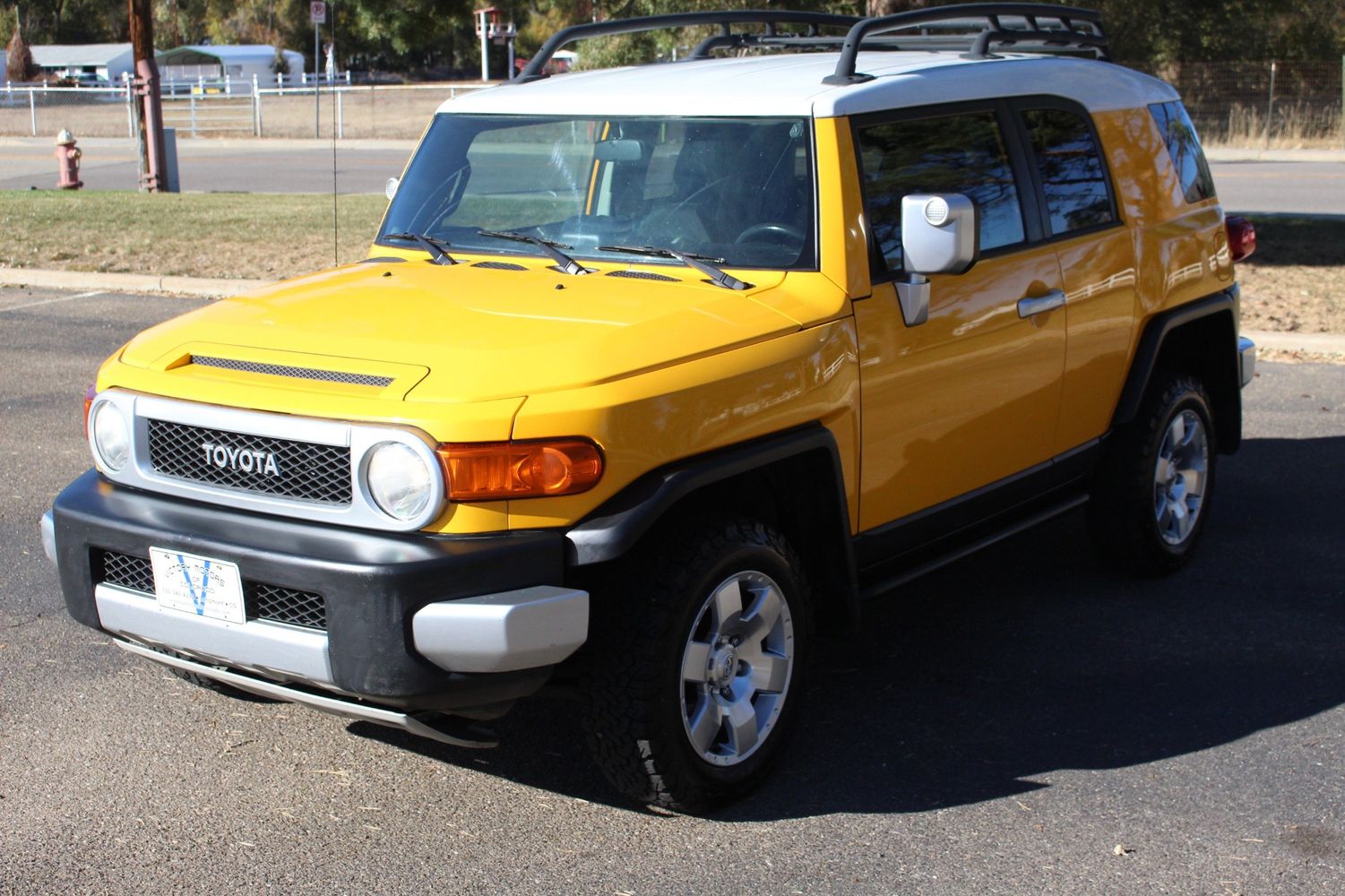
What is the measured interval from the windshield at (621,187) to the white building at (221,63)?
62645 millimetres

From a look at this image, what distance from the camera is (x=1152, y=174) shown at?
5.82 m

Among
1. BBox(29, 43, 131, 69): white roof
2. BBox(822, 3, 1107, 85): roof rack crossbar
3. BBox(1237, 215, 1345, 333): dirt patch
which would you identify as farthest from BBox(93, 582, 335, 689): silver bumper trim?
BBox(29, 43, 131, 69): white roof

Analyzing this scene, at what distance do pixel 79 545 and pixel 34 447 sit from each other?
14.2 feet

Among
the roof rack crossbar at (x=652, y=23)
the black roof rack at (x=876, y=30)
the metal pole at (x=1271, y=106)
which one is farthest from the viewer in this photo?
the metal pole at (x=1271, y=106)

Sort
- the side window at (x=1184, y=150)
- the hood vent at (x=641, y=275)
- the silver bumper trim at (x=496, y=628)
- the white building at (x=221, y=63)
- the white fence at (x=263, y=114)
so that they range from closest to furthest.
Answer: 1. the silver bumper trim at (x=496, y=628)
2. the hood vent at (x=641, y=275)
3. the side window at (x=1184, y=150)
4. the white fence at (x=263, y=114)
5. the white building at (x=221, y=63)


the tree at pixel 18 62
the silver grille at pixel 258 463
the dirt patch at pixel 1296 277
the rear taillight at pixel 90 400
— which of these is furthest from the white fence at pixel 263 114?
the silver grille at pixel 258 463

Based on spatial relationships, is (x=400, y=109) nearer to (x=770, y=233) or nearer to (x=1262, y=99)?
(x=1262, y=99)

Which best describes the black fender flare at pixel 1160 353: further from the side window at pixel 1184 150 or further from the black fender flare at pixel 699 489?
the black fender flare at pixel 699 489

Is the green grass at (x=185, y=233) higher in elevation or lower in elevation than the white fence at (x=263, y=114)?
lower

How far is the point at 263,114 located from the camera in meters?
39.5

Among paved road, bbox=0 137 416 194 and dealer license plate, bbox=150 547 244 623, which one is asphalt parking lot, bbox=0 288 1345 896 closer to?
dealer license plate, bbox=150 547 244 623

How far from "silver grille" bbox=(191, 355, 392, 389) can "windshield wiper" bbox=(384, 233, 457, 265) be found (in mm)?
1028

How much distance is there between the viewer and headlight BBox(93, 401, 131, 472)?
13.2ft

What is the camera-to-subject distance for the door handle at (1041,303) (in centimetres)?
496
